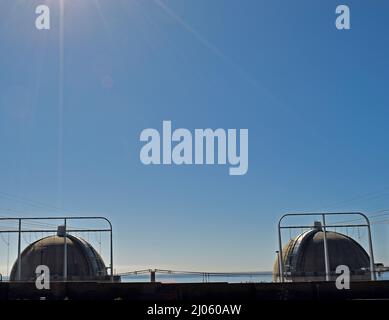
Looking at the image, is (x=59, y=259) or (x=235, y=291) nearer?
(x=235, y=291)

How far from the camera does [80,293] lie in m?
14.4

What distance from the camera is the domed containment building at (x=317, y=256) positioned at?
36812 mm

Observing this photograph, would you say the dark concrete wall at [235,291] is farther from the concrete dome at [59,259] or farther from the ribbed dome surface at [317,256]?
the concrete dome at [59,259]

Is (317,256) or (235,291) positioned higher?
(317,256)

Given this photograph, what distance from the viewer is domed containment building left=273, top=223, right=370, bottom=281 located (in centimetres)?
3681

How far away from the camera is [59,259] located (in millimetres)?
37250

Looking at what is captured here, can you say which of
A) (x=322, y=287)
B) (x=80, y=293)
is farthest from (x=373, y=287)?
(x=80, y=293)

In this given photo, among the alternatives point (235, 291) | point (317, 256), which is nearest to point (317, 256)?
point (317, 256)

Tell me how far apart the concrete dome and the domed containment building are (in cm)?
1529

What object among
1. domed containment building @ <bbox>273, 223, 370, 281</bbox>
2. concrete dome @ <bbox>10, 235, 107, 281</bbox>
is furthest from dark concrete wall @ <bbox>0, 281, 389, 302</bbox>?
concrete dome @ <bbox>10, 235, 107, 281</bbox>

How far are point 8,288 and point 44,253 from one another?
80.6 ft

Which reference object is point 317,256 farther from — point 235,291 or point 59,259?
point 235,291

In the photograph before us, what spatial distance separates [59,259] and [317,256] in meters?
20.9
